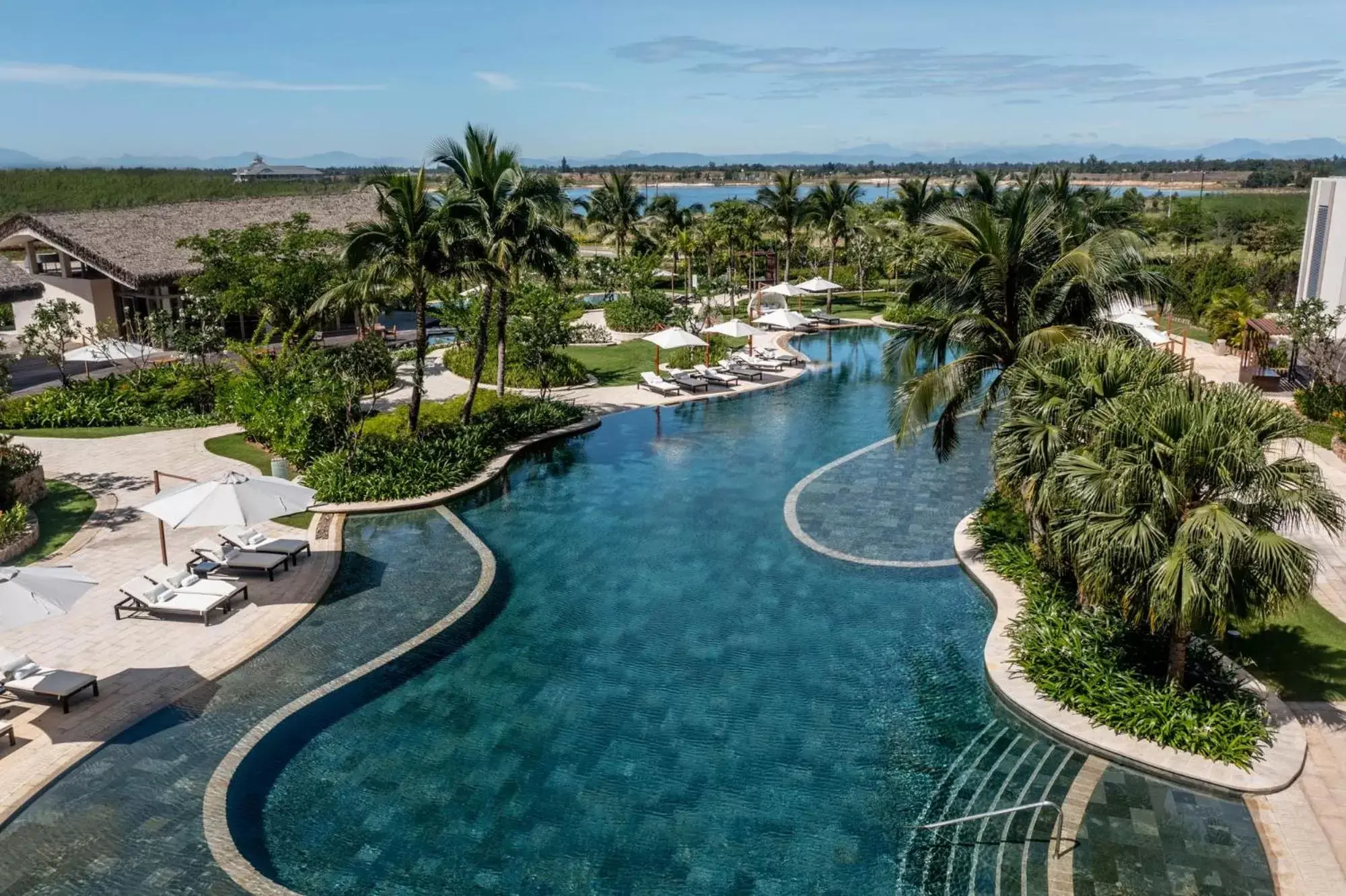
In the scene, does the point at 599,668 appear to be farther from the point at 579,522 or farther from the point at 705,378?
the point at 705,378

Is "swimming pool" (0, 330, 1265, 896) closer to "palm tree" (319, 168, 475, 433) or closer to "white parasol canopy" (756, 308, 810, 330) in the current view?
"palm tree" (319, 168, 475, 433)

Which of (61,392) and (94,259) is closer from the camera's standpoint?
(61,392)

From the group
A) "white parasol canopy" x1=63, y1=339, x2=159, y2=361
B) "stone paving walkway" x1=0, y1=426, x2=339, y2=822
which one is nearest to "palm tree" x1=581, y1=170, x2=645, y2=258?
"white parasol canopy" x1=63, y1=339, x2=159, y2=361

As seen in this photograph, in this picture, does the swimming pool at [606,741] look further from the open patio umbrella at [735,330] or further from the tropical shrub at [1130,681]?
the open patio umbrella at [735,330]

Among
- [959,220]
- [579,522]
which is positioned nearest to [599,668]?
[579,522]

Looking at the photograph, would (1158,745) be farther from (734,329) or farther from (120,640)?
(734,329)

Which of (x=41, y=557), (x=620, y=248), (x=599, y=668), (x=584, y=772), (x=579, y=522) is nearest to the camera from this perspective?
(x=584, y=772)

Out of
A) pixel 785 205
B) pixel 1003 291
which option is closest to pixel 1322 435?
pixel 1003 291

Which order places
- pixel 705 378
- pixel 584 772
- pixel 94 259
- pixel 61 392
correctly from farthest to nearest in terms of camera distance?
pixel 94 259, pixel 705 378, pixel 61 392, pixel 584 772
